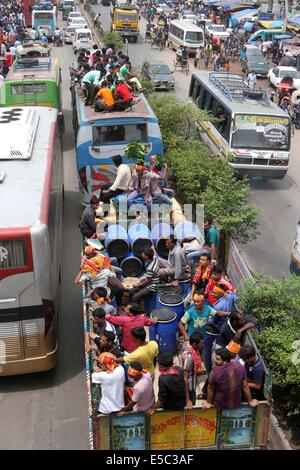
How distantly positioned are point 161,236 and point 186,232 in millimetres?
475

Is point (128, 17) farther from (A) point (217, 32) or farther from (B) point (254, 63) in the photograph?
(B) point (254, 63)

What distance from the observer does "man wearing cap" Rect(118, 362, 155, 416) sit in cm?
609

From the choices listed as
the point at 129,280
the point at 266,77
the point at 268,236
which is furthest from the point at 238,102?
the point at 266,77

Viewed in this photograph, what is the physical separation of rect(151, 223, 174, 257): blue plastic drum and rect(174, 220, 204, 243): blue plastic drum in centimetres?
13

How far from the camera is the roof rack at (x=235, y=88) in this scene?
1788 cm

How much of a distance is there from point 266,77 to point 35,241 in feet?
102

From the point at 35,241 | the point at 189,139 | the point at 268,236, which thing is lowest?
the point at 268,236

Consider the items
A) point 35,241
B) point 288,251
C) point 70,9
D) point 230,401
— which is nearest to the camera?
point 230,401

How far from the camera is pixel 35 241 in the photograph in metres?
7.07

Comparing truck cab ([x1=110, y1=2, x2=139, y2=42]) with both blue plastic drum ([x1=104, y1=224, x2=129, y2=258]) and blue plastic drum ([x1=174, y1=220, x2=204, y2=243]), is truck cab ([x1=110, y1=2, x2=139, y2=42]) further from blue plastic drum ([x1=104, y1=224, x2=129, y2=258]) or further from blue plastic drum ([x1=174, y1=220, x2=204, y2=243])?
blue plastic drum ([x1=104, y1=224, x2=129, y2=258])

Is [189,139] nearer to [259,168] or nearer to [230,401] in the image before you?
[259,168]

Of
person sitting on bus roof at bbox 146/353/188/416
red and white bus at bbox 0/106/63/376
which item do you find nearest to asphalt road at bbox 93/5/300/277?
red and white bus at bbox 0/106/63/376

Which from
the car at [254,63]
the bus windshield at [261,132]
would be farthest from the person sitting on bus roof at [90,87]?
the car at [254,63]

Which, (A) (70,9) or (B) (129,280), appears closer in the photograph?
(B) (129,280)
